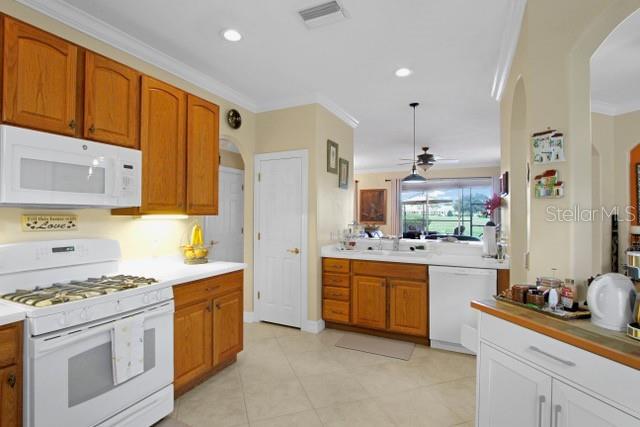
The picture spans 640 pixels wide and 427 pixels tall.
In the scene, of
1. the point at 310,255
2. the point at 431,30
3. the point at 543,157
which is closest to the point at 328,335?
the point at 310,255

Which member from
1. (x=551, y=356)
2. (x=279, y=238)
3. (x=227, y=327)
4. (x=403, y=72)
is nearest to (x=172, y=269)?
(x=227, y=327)

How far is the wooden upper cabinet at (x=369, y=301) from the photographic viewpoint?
339 cm

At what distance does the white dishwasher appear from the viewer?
296 cm

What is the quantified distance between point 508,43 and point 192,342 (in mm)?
3266

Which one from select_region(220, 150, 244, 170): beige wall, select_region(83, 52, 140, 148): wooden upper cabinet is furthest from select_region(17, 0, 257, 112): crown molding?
select_region(220, 150, 244, 170): beige wall

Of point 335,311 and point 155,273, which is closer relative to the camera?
point 155,273

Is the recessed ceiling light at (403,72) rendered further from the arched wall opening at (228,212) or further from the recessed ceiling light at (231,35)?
the arched wall opening at (228,212)

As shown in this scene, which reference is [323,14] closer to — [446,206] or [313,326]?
[313,326]

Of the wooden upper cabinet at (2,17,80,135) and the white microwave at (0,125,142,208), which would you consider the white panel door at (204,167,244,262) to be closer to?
the white microwave at (0,125,142,208)

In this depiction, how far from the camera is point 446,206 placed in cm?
898

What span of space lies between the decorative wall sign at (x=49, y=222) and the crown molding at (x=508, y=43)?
325 cm

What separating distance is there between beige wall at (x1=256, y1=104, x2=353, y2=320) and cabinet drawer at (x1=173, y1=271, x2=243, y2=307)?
1.09 m

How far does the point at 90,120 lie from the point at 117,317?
1222 mm

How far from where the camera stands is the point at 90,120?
199 centimetres
